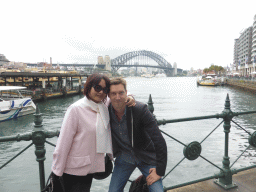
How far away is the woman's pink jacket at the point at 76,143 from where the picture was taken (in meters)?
1.65

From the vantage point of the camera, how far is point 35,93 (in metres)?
29.0

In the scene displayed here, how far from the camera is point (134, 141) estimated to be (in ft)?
6.48

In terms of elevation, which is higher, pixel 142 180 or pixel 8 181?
pixel 142 180

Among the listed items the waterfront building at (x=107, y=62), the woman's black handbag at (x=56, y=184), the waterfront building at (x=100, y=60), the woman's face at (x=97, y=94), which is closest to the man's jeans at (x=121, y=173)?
the woman's black handbag at (x=56, y=184)

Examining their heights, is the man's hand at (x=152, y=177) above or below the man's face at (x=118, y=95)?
below

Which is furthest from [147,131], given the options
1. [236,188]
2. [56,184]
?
[236,188]

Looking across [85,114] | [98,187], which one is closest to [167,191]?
[85,114]

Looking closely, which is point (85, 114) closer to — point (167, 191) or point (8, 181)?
point (167, 191)

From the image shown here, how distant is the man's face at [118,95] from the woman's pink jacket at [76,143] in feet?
0.72

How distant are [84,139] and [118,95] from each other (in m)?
0.47

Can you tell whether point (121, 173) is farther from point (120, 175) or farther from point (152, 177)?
point (152, 177)

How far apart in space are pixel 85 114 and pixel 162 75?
179m

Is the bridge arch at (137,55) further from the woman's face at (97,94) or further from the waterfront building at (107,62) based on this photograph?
the woman's face at (97,94)

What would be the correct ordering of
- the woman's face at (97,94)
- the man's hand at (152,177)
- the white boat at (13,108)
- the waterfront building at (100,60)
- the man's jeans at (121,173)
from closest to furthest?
1. the woman's face at (97,94)
2. the man's hand at (152,177)
3. the man's jeans at (121,173)
4. the white boat at (13,108)
5. the waterfront building at (100,60)
